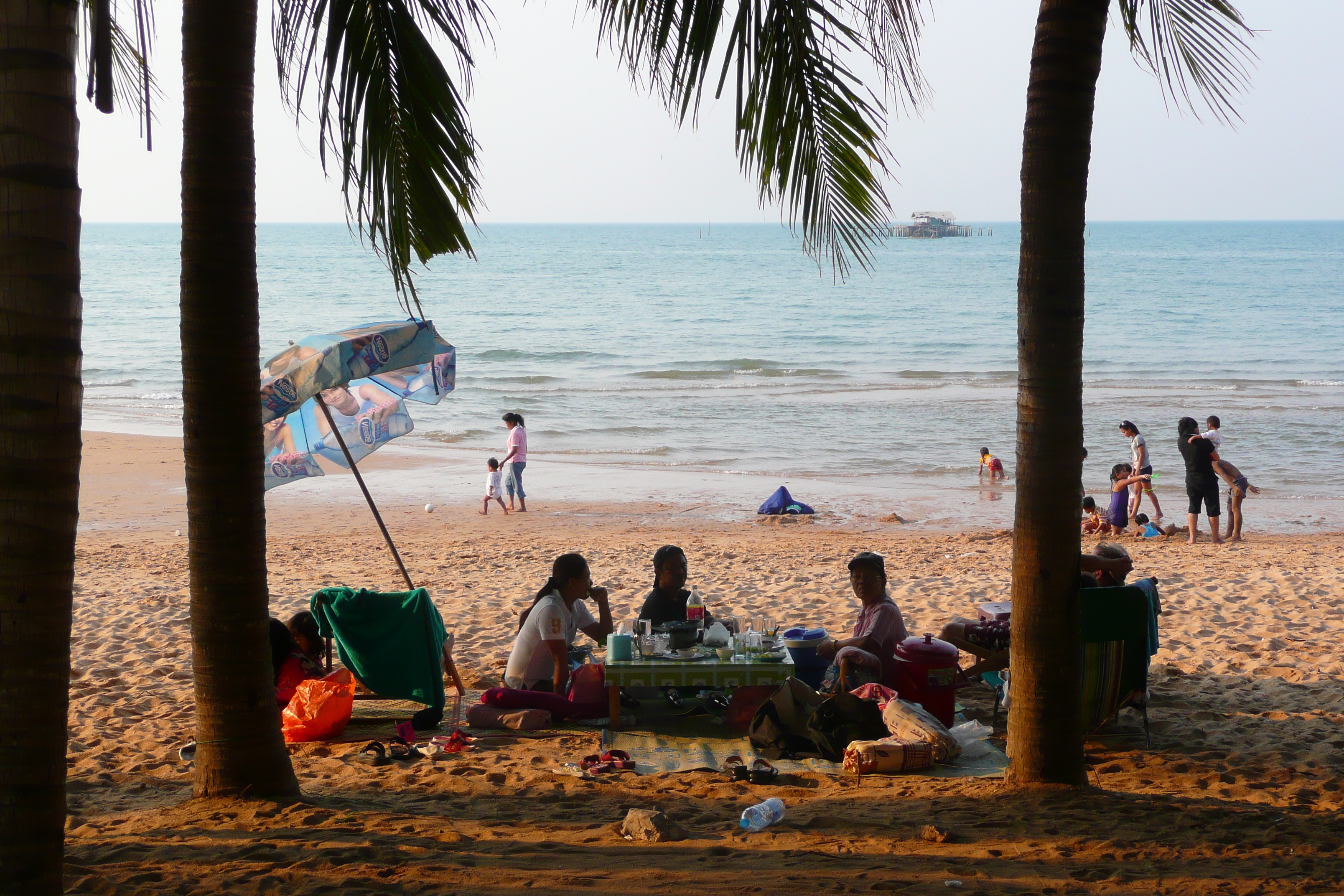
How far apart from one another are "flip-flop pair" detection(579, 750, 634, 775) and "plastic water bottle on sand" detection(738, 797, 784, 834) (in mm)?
1036

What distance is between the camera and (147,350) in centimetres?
3778

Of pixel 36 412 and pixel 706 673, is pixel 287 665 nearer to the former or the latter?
pixel 706 673

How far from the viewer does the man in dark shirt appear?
11898 mm

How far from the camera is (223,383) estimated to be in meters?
3.92

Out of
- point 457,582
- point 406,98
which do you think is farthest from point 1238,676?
point 457,582

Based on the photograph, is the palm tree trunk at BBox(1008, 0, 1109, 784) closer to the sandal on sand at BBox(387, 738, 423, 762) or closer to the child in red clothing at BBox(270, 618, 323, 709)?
the sandal on sand at BBox(387, 738, 423, 762)

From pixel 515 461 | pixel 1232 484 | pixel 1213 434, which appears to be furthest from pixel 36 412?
pixel 1213 434

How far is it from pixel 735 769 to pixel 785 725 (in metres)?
0.54

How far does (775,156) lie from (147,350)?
38.8 meters

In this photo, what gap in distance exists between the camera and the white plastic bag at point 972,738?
17.3 feet

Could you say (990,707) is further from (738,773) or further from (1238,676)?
(738,773)

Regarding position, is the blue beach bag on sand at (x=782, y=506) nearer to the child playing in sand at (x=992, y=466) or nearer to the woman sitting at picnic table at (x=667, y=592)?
the child playing in sand at (x=992, y=466)

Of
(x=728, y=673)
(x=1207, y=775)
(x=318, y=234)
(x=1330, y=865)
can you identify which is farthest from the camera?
(x=318, y=234)

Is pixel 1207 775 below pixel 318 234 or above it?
below
